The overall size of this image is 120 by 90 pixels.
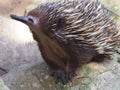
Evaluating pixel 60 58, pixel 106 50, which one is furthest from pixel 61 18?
pixel 106 50

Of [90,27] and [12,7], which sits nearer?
[90,27]

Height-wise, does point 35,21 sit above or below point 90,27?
above

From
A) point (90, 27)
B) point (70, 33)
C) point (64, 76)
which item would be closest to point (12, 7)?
point (64, 76)

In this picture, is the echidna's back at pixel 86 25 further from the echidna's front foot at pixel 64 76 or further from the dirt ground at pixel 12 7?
the dirt ground at pixel 12 7

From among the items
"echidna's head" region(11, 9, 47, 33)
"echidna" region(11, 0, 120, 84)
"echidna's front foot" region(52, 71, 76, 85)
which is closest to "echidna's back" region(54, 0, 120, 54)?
"echidna" region(11, 0, 120, 84)

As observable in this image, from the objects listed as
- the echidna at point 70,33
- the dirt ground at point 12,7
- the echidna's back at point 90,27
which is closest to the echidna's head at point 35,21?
the echidna at point 70,33

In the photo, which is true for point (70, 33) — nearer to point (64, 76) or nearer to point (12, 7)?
point (64, 76)
